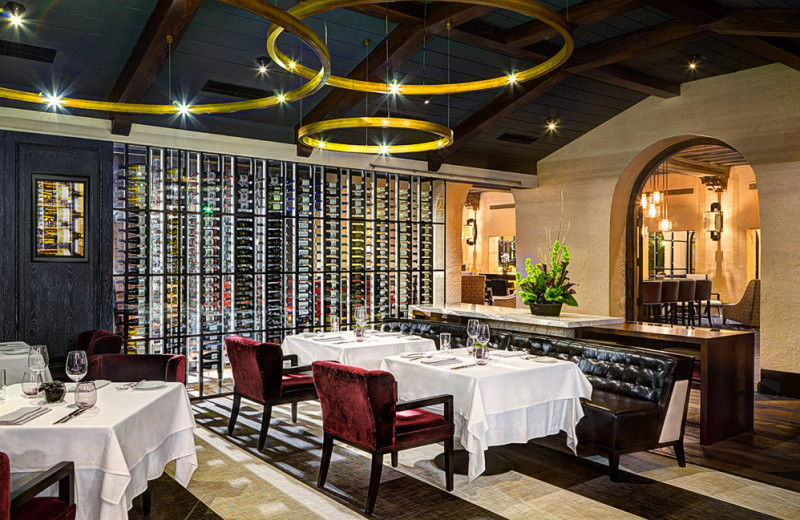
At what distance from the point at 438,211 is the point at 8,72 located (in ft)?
17.6

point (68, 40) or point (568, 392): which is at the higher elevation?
point (68, 40)

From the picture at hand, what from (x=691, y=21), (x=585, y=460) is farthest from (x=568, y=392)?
(x=691, y=21)

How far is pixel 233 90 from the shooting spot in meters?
6.23

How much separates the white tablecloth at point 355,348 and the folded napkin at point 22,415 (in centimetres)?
257

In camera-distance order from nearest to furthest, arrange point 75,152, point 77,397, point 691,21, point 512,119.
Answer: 1. point 77,397
2. point 691,21
3. point 75,152
4. point 512,119

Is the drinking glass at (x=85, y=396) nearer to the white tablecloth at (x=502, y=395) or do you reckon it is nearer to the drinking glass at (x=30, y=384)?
the drinking glass at (x=30, y=384)

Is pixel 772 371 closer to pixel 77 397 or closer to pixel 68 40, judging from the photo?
pixel 77 397

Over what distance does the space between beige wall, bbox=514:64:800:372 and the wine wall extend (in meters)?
Answer: 2.26

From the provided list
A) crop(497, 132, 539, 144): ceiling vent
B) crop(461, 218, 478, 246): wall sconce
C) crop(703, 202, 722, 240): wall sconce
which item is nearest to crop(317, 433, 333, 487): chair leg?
crop(497, 132, 539, 144): ceiling vent

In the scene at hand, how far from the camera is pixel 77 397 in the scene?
281cm

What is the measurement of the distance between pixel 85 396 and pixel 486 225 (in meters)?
16.9

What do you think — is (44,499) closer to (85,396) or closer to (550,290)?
(85,396)

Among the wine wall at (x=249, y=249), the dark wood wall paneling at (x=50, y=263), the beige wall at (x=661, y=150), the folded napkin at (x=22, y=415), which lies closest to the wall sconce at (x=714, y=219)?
the beige wall at (x=661, y=150)

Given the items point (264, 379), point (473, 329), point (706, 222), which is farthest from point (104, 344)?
point (706, 222)
